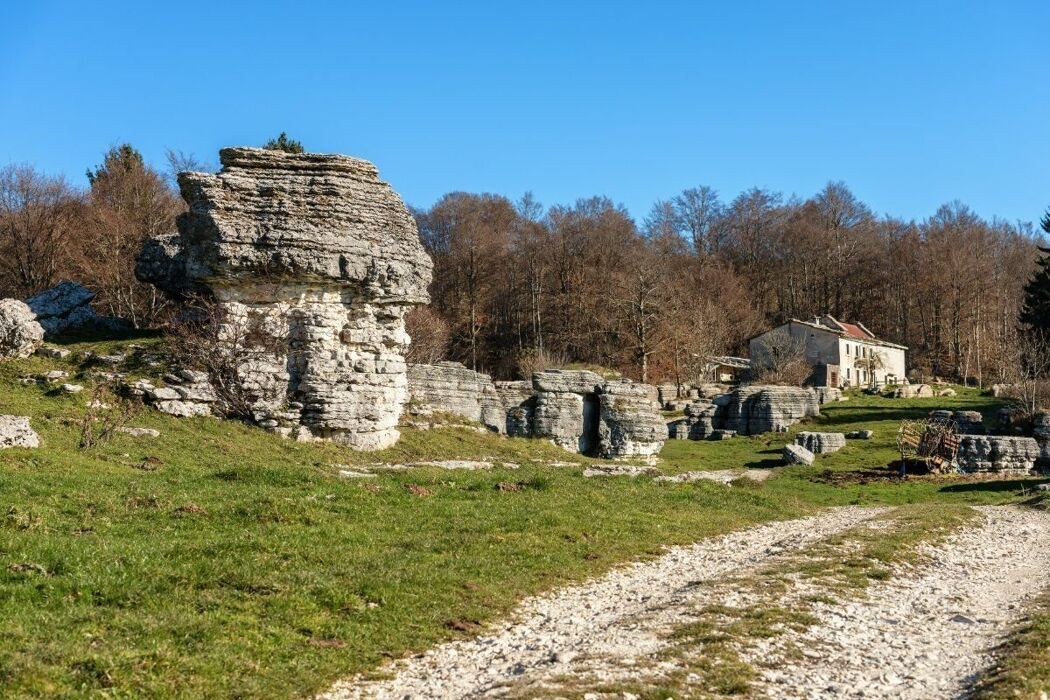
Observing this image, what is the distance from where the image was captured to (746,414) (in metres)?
49.9

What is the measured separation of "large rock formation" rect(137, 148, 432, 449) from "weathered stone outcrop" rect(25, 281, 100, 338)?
17.6 feet

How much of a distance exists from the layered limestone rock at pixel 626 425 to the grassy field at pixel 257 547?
10.6 metres

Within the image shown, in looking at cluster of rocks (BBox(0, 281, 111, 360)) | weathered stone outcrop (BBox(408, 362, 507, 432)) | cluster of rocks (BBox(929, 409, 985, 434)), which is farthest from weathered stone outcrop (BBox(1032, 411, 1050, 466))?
cluster of rocks (BBox(0, 281, 111, 360))

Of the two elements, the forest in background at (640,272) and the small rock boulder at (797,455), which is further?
the forest in background at (640,272)

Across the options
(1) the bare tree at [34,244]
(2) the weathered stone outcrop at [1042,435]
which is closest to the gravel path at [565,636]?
(2) the weathered stone outcrop at [1042,435]

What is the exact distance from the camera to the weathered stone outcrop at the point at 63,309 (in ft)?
97.3

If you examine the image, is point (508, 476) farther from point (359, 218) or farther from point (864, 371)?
point (864, 371)

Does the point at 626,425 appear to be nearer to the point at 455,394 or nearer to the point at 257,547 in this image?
the point at 455,394

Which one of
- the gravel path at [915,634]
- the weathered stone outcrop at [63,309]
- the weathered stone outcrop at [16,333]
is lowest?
the gravel path at [915,634]

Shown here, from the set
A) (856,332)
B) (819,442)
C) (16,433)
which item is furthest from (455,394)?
(856,332)

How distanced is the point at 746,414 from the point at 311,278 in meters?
29.8

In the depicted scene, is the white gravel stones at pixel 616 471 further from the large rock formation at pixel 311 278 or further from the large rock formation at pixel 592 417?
the large rock formation at pixel 592 417

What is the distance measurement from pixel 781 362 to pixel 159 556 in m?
61.9

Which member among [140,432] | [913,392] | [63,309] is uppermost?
[63,309]
